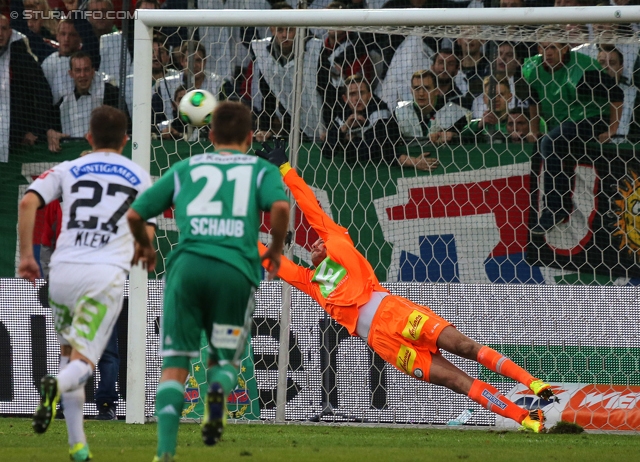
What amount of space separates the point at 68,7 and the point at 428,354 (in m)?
6.11

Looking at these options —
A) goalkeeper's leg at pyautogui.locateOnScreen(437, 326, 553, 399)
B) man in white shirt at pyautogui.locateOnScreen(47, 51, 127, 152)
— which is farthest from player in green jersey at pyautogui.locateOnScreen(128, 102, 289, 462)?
man in white shirt at pyautogui.locateOnScreen(47, 51, 127, 152)

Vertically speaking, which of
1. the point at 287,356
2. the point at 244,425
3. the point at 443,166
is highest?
the point at 443,166

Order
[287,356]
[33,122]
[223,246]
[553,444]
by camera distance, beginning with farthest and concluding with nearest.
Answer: [33,122], [287,356], [553,444], [223,246]

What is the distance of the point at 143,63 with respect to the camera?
7.54 m

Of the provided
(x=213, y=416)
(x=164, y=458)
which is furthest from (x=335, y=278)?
(x=213, y=416)

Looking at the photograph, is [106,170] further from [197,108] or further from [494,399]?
[494,399]

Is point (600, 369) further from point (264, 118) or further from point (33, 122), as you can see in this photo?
point (33, 122)

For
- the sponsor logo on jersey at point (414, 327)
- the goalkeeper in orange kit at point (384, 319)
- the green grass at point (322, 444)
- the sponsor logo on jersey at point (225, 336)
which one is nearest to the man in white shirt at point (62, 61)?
the goalkeeper in orange kit at point (384, 319)

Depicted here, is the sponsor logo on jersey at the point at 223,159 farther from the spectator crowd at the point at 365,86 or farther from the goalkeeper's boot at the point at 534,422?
the spectator crowd at the point at 365,86

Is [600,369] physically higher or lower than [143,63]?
lower

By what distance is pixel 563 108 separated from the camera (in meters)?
9.14

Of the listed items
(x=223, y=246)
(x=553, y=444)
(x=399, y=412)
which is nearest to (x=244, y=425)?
(x=399, y=412)

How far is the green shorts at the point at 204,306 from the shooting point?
13.6ft

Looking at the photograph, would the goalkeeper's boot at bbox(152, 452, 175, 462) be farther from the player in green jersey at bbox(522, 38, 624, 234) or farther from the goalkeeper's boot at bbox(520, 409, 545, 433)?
the player in green jersey at bbox(522, 38, 624, 234)
